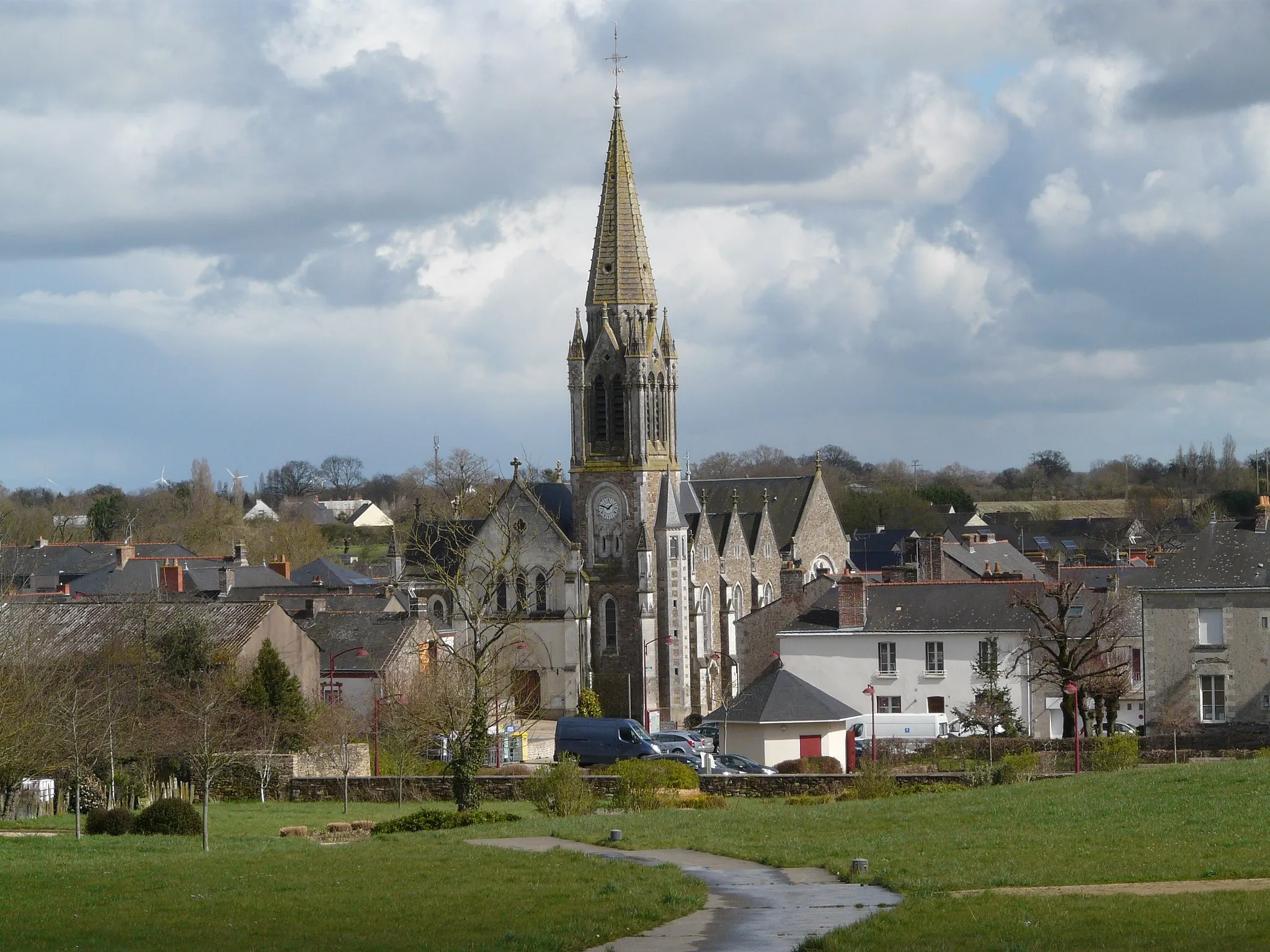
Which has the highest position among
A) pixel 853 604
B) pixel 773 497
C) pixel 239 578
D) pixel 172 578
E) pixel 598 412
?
pixel 598 412

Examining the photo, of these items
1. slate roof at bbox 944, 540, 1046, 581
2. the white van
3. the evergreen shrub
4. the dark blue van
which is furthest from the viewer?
slate roof at bbox 944, 540, 1046, 581

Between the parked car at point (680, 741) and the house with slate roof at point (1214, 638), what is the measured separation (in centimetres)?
1308

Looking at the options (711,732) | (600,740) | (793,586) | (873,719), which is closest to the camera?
(873,719)

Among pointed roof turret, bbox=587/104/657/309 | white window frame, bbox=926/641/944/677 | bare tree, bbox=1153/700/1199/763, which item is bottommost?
bare tree, bbox=1153/700/1199/763

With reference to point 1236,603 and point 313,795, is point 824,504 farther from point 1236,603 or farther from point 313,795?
point 313,795

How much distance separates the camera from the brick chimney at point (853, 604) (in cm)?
5597

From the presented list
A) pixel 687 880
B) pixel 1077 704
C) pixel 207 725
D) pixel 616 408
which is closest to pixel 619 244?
pixel 616 408

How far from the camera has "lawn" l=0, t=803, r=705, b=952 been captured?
16891mm

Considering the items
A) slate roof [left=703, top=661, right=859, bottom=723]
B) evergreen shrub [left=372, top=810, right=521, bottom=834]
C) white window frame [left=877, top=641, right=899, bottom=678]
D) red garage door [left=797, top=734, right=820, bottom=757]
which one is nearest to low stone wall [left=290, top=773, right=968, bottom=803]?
evergreen shrub [left=372, top=810, right=521, bottom=834]

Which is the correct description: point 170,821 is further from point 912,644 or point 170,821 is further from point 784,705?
point 912,644

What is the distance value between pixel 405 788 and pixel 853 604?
20417mm

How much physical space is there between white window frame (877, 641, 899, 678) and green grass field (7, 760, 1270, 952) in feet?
79.9

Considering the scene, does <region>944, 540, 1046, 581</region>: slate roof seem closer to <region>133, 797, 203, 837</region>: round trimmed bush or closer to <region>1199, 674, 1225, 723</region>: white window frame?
<region>1199, 674, 1225, 723</region>: white window frame

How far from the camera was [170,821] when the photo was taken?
3105 centimetres
